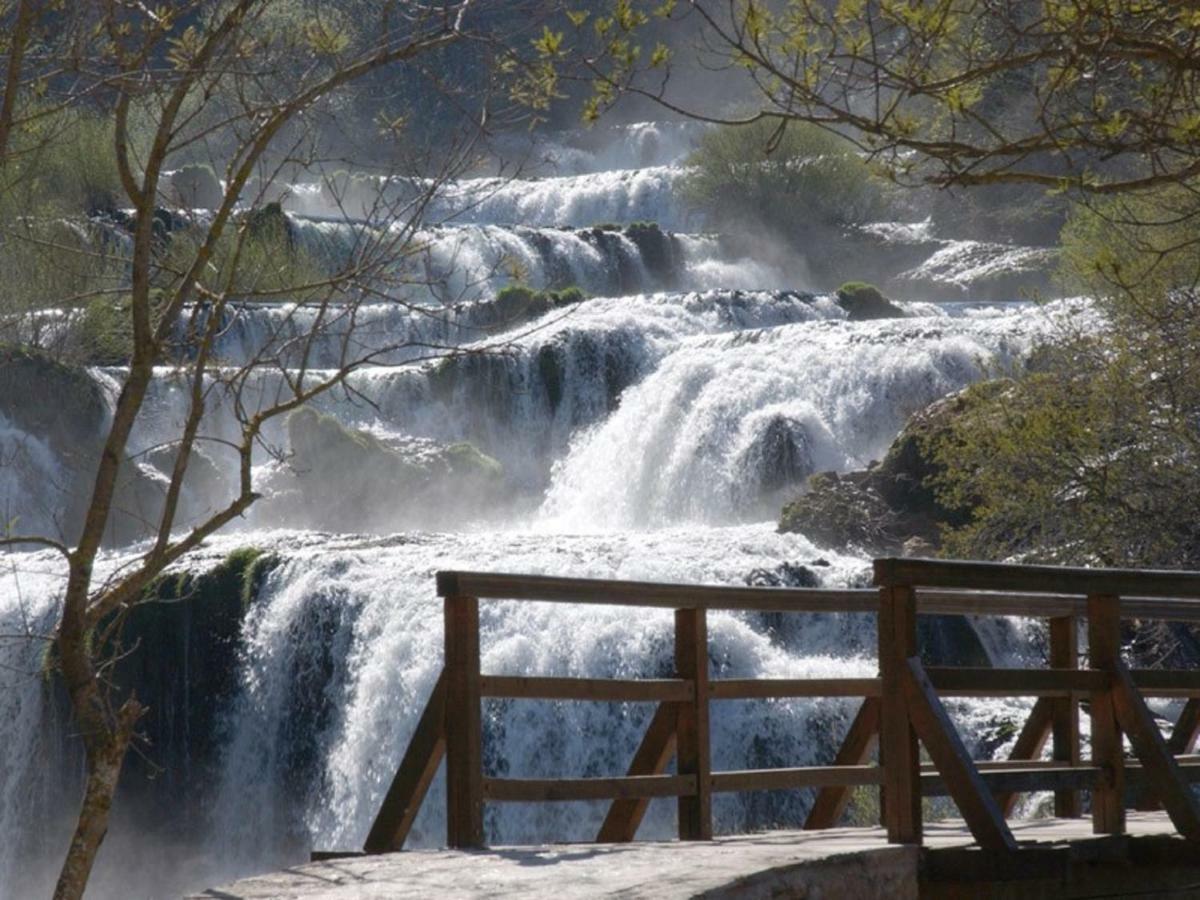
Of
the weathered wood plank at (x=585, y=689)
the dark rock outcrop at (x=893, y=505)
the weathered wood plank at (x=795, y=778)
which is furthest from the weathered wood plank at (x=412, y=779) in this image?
the dark rock outcrop at (x=893, y=505)

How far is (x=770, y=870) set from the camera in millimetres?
5215

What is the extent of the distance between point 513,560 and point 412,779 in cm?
1117

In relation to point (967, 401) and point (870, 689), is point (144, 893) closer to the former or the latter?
point (967, 401)

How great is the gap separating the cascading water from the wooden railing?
116 cm

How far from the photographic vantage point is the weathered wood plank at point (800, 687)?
7230mm

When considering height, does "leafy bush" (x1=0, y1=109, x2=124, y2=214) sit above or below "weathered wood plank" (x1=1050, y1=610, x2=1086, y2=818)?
above

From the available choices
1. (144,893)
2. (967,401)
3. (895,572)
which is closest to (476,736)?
(895,572)

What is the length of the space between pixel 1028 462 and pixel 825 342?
885 centimetres

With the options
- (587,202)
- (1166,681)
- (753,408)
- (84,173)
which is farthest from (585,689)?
(587,202)

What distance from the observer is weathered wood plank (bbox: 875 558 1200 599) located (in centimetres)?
598

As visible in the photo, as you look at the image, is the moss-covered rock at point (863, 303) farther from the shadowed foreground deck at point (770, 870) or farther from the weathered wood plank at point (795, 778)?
the shadowed foreground deck at point (770, 870)

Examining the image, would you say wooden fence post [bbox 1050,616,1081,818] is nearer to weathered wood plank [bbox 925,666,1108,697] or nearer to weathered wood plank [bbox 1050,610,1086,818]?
weathered wood plank [bbox 1050,610,1086,818]

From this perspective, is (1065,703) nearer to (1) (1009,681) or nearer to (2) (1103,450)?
(1) (1009,681)

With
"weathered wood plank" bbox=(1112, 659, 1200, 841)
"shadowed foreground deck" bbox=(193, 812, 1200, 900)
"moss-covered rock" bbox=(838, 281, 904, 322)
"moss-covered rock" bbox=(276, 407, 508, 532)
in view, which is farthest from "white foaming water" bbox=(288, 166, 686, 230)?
"shadowed foreground deck" bbox=(193, 812, 1200, 900)
